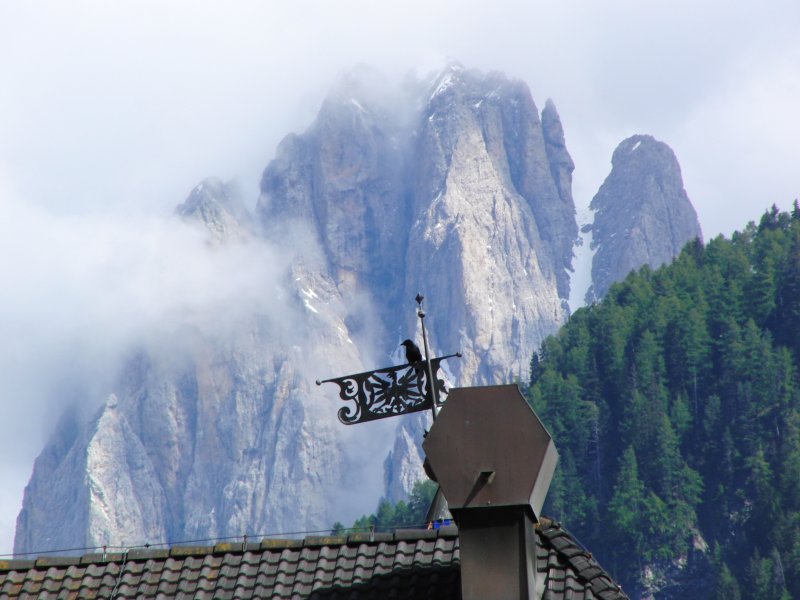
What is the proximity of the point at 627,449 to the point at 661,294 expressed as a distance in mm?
17571

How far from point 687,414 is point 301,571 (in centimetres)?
13086

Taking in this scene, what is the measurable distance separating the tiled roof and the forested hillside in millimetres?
107385

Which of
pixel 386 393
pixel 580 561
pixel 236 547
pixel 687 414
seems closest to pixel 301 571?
pixel 236 547

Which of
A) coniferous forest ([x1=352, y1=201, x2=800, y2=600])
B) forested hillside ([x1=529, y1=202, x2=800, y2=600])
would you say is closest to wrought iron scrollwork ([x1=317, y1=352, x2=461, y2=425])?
coniferous forest ([x1=352, y1=201, x2=800, y2=600])

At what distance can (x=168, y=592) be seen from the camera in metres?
13.4

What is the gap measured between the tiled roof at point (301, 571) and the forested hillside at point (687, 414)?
352 ft

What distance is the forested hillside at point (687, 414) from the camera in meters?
128

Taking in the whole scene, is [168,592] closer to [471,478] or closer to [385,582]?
[385,582]

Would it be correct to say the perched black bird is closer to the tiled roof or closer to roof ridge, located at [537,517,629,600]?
the tiled roof

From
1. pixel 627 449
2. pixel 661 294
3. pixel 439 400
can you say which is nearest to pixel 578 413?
pixel 627 449

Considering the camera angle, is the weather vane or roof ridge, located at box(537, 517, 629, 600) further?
the weather vane

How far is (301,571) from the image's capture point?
1333 centimetres

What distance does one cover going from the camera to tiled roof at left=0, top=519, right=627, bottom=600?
42.0ft

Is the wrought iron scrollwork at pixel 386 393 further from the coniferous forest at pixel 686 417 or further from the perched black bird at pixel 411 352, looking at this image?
the coniferous forest at pixel 686 417
